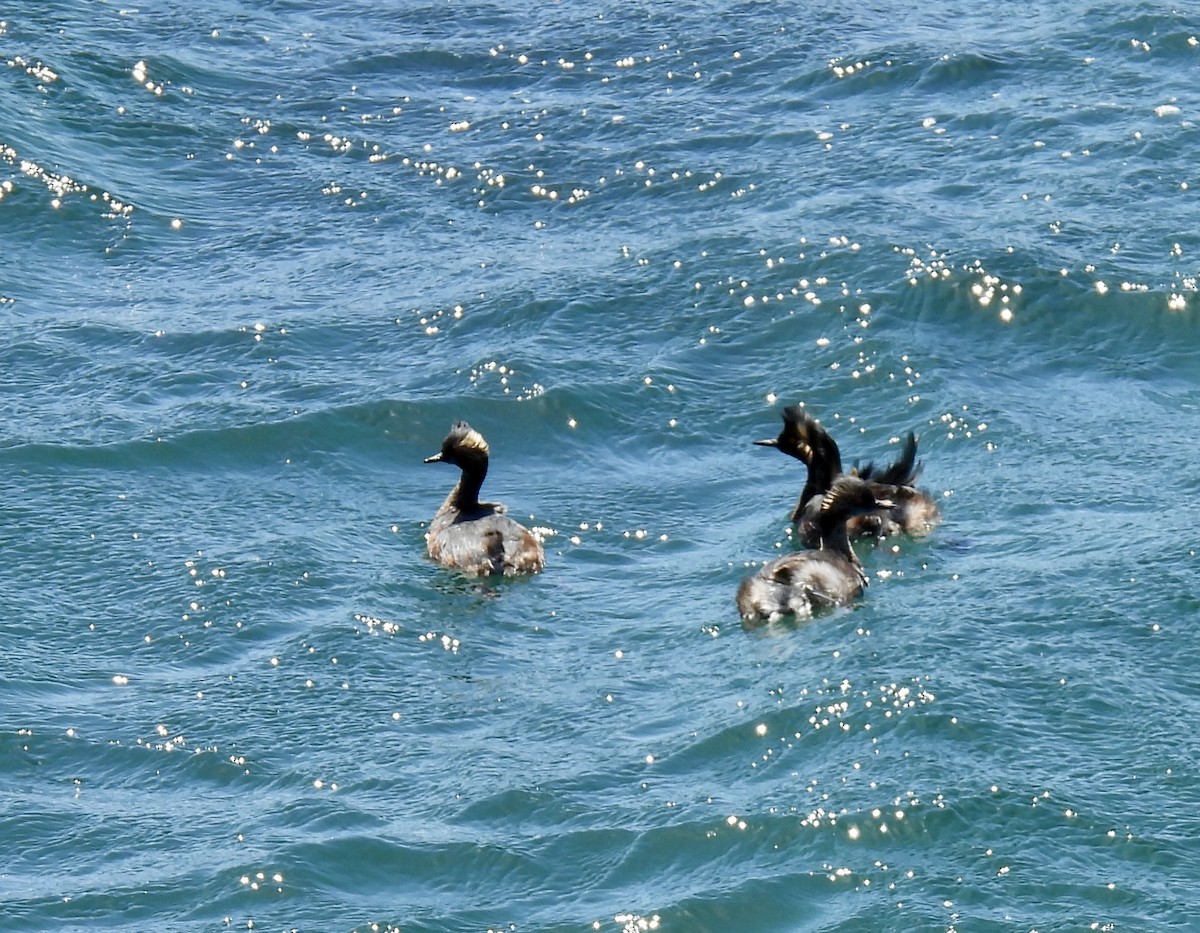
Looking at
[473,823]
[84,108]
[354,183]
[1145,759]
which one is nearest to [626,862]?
[473,823]

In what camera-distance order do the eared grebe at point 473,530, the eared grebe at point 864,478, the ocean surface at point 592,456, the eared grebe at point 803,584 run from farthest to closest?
the eared grebe at point 864,478
the eared grebe at point 473,530
the eared grebe at point 803,584
the ocean surface at point 592,456

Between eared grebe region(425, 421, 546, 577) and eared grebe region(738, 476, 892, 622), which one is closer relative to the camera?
eared grebe region(738, 476, 892, 622)

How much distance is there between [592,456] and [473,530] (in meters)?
1.82

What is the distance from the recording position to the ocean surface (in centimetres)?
863

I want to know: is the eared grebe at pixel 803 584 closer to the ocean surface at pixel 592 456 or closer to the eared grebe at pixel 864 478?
the ocean surface at pixel 592 456

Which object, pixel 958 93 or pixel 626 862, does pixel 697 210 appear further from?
pixel 626 862

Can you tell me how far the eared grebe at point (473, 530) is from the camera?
11.0 metres

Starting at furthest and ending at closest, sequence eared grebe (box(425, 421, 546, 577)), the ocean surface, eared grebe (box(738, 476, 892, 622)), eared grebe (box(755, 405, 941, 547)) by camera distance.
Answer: eared grebe (box(755, 405, 941, 547)), eared grebe (box(425, 421, 546, 577)), eared grebe (box(738, 476, 892, 622)), the ocean surface

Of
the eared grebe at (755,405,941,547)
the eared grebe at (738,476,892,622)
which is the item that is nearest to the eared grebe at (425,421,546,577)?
the eared grebe at (738,476,892,622)

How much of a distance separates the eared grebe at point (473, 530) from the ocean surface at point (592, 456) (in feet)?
0.48

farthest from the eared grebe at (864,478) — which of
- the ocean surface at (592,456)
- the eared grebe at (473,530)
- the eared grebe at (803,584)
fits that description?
the eared grebe at (473,530)

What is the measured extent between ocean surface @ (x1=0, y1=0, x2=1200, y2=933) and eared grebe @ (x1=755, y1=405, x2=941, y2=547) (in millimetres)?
166

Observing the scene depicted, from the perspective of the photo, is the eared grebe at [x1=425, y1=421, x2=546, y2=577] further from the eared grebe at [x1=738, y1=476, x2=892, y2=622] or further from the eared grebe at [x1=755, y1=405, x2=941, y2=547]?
the eared grebe at [x1=755, y1=405, x2=941, y2=547]

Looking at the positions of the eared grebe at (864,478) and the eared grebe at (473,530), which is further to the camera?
the eared grebe at (864,478)
